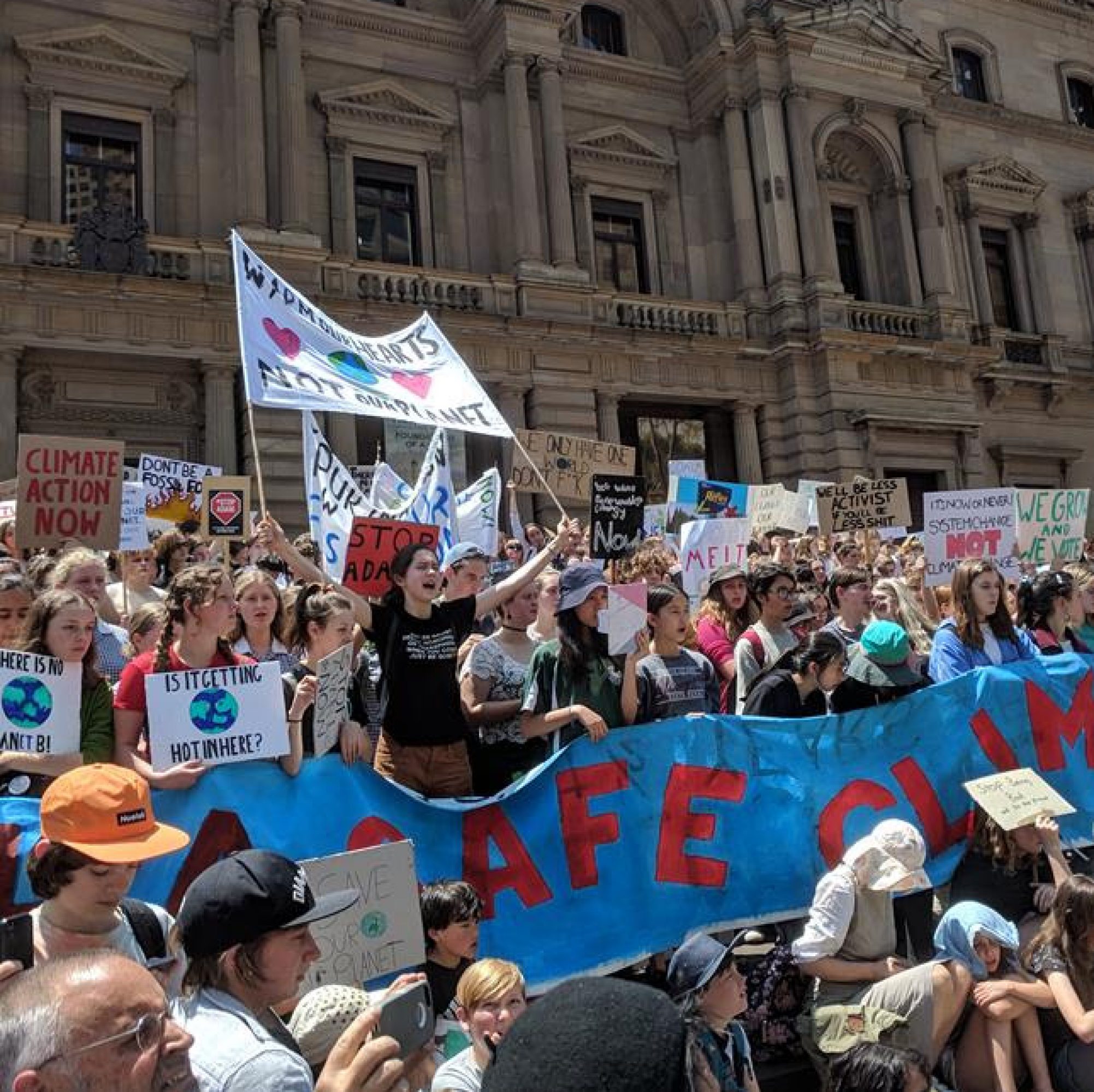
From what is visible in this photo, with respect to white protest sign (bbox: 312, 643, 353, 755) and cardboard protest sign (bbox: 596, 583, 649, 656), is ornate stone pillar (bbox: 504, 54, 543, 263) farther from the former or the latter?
white protest sign (bbox: 312, 643, 353, 755)

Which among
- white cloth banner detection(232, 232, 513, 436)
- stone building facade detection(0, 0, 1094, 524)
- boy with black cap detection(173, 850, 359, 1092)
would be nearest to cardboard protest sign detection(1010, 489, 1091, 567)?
white cloth banner detection(232, 232, 513, 436)

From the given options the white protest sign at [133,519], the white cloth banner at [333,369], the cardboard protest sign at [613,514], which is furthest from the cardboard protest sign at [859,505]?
the white protest sign at [133,519]

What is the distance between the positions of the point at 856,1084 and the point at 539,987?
1514mm

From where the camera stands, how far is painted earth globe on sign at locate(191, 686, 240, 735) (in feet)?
14.3

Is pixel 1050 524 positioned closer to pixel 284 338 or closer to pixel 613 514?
pixel 613 514

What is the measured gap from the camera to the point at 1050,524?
35.1 ft

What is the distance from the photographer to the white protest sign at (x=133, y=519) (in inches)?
407

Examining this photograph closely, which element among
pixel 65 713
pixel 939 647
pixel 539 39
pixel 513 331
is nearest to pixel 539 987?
pixel 65 713

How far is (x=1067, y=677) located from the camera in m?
6.65

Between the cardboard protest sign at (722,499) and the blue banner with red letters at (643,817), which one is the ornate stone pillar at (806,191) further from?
the blue banner with red letters at (643,817)

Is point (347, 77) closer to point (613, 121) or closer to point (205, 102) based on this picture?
point (205, 102)

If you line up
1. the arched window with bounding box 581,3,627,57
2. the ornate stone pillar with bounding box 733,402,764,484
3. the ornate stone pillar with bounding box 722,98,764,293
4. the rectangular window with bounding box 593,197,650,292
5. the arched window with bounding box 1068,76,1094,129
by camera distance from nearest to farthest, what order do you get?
the ornate stone pillar with bounding box 733,402,764,484 < the ornate stone pillar with bounding box 722,98,764,293 < the rectangular window with bounding box 593,197,650,292 < the arched window with bounding box 581,3,627,57 < the arched window with bounding box 1068,76,1094,129

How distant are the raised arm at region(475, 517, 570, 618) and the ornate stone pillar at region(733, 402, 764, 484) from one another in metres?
16.7

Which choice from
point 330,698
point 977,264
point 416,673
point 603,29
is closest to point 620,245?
point 603,29
